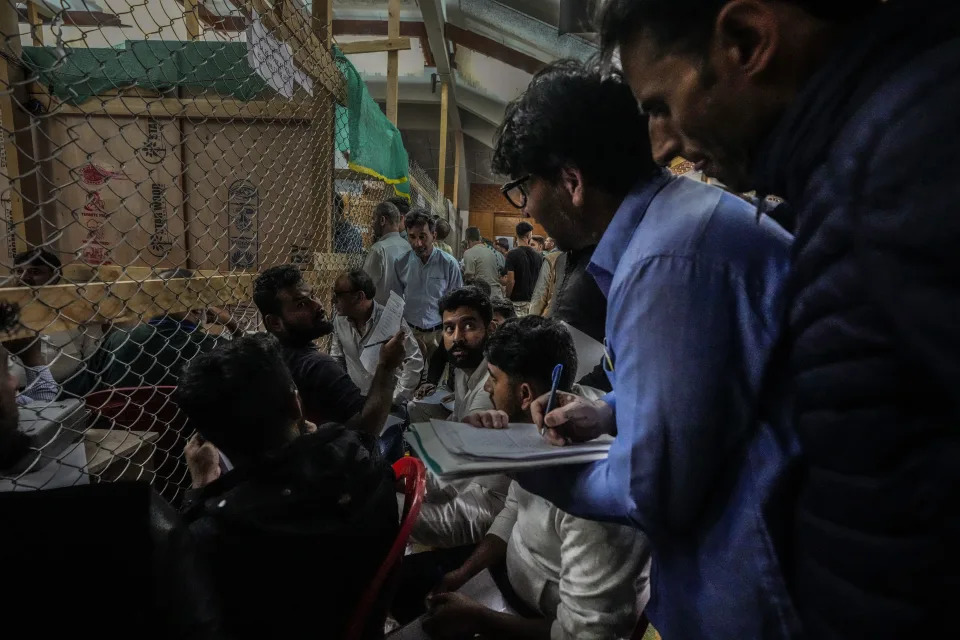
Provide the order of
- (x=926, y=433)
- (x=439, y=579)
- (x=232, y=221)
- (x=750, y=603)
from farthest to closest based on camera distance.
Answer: (x=232, y=221)
(x=439, y=579)
(x=750, y=603)
(x=926, y=433)

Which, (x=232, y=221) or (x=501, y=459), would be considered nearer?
(x=501, y=459)

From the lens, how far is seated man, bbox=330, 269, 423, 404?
3.23 m

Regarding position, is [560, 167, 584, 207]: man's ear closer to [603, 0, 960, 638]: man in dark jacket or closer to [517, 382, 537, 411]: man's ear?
[603, 0, 960, 638]: man in dark jacket

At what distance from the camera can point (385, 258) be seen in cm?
448

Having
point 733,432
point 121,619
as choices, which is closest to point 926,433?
point 733,432

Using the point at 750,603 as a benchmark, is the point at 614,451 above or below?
above

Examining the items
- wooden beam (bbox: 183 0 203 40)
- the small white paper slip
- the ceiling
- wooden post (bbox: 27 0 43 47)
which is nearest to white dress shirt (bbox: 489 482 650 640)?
the small white paper slip

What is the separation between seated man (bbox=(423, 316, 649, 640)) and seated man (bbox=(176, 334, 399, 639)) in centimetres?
39

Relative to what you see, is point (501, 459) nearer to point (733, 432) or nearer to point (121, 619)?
point (733, 432)

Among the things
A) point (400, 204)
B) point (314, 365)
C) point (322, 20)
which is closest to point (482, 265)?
point (400, 204)

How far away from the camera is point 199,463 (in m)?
1.64

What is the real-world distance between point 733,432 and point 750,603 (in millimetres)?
231

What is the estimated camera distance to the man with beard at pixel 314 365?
7.39 ft

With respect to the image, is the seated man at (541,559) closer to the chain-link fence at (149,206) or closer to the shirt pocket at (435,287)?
the chain-link fence at (149,206)
